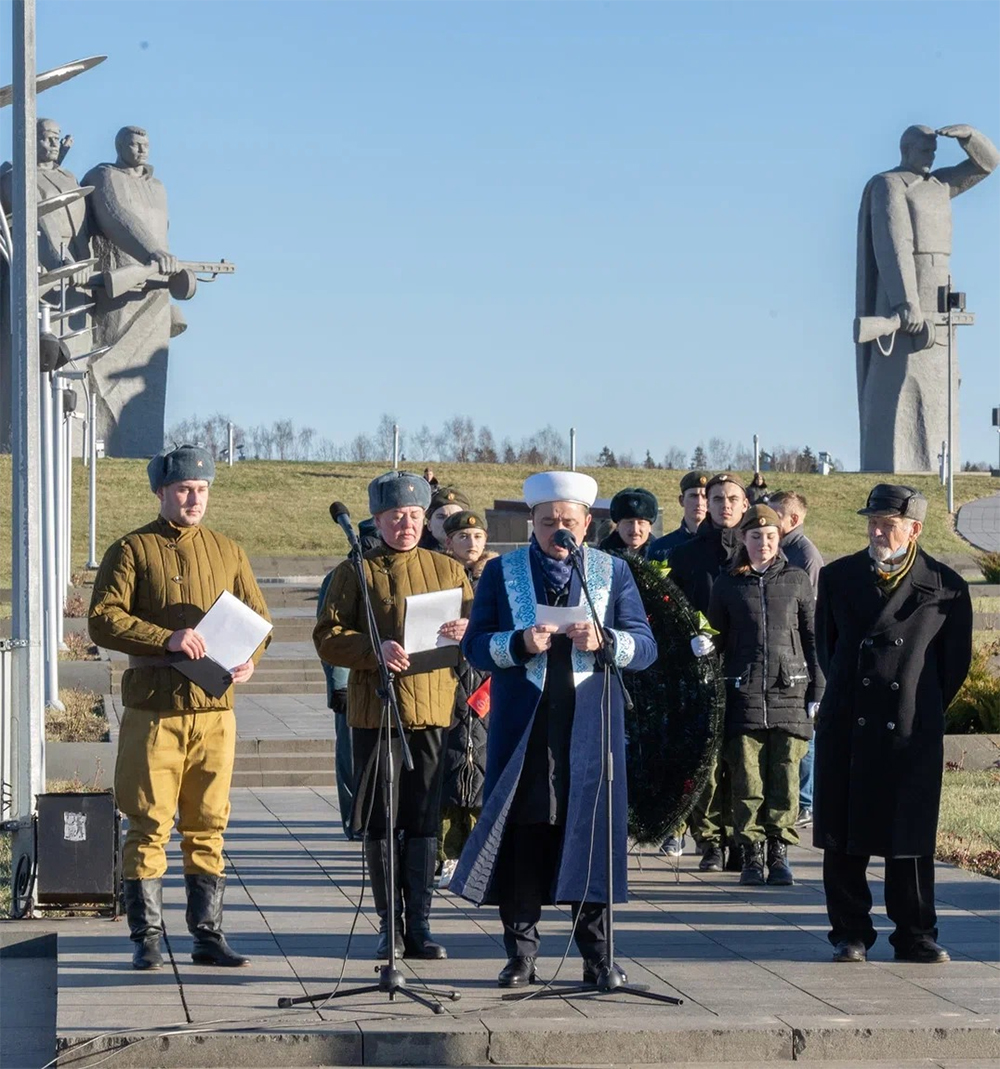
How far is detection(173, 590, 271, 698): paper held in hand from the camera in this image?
7266 mm

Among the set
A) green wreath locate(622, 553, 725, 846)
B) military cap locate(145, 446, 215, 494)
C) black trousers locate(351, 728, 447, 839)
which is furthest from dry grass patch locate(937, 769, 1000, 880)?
military cap locate(145, 446, 215, 494)

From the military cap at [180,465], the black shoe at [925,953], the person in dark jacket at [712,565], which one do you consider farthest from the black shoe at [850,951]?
the military cap at [180,465]

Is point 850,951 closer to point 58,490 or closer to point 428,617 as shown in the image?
point 428,617

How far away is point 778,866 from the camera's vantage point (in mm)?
9609

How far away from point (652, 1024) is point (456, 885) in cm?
97

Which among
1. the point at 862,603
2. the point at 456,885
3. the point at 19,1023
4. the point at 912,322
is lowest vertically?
the point at 19,1023

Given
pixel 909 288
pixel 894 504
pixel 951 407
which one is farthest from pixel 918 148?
pixel 894 504

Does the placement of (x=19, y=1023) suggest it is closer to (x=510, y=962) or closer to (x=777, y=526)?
(x=510, y=962)

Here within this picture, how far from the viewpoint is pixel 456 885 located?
22.8ft

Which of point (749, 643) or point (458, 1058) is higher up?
point (749, 643)

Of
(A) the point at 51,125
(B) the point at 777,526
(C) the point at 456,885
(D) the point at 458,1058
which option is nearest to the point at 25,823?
(C) the point at 456,885

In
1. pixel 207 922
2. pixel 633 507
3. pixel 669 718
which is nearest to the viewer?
pixel 207 922

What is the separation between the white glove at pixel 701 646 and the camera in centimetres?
937

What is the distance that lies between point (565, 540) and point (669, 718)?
295cm
